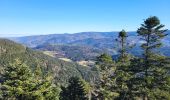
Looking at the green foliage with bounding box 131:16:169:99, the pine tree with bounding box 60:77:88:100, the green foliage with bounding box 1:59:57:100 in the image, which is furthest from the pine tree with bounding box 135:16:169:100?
the pine tree with bounding box 60:77:88:100

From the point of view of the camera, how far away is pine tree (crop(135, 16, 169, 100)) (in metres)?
35.2

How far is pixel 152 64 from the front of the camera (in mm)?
35812

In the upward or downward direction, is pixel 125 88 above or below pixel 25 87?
below

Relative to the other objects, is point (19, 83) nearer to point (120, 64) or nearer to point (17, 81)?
point (17, 81)

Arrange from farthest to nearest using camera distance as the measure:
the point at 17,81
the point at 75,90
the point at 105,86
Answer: the point at 75,90, the point at 105,86, the point at 17,81

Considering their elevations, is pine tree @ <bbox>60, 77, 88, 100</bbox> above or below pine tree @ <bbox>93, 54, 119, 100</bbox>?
below

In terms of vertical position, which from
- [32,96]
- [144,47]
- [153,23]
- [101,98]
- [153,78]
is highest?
→ [153,23]

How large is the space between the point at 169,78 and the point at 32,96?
645 inches

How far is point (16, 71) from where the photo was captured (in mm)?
35594

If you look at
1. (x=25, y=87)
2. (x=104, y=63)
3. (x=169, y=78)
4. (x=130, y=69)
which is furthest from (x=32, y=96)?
(x=104, y=63)

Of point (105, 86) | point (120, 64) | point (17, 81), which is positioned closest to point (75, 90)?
point (105, 86)

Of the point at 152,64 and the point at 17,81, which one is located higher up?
the point at 152,64

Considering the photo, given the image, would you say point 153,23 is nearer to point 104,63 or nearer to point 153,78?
point 153,78

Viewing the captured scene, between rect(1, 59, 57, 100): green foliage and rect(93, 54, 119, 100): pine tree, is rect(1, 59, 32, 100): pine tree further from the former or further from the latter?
rect(93, 54, 119, 100): pine tree
